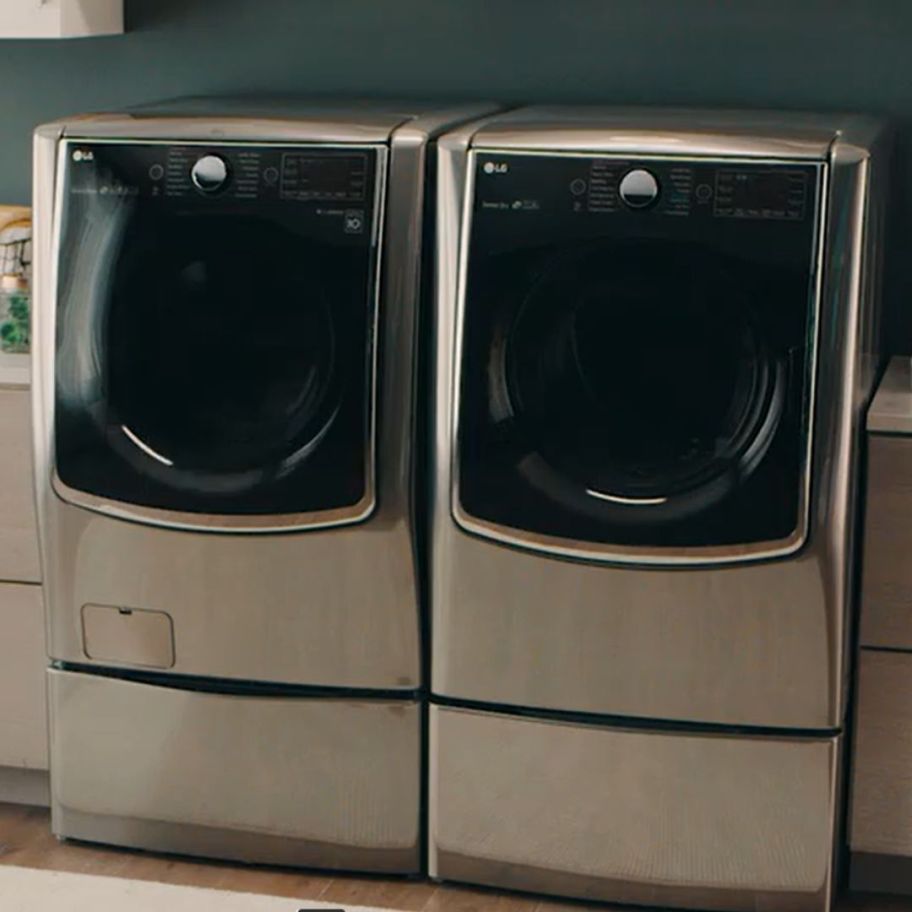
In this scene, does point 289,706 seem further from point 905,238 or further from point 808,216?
point 905,238

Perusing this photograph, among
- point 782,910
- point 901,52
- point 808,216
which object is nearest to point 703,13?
point 901,52

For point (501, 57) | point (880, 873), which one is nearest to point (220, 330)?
point (501, 57)

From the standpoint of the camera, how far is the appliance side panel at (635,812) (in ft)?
8.23

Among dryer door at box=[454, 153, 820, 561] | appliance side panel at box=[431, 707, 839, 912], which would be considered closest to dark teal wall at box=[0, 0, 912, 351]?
dryer door at box=[454, 153, 820, 561]

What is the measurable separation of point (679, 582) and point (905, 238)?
81 centimetres

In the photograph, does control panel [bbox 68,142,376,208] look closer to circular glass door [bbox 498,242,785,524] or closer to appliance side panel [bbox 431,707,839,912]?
circular glass door [bbox 498,242,785,524]

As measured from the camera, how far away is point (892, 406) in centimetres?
249

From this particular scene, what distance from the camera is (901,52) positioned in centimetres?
286

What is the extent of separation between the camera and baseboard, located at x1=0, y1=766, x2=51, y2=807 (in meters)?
2.94

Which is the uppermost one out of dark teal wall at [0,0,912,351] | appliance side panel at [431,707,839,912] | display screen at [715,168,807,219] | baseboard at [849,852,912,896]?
dark teal wall at [0,0,912,351]

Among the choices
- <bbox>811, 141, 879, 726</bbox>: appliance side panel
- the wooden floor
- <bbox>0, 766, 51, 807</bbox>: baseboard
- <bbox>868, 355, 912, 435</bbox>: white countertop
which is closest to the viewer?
<bbox>811, 141, 879, 726</bbox>: appliance side panel

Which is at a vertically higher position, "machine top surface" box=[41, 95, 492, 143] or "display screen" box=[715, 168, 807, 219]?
"machine top surface" box=[41, 95, 492, 143]

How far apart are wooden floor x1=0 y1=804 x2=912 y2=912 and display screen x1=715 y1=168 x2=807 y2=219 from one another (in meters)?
1.04

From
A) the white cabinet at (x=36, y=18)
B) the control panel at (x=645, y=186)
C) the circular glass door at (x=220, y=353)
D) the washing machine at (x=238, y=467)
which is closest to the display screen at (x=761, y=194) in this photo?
the control panel at (x=645, y=186)
